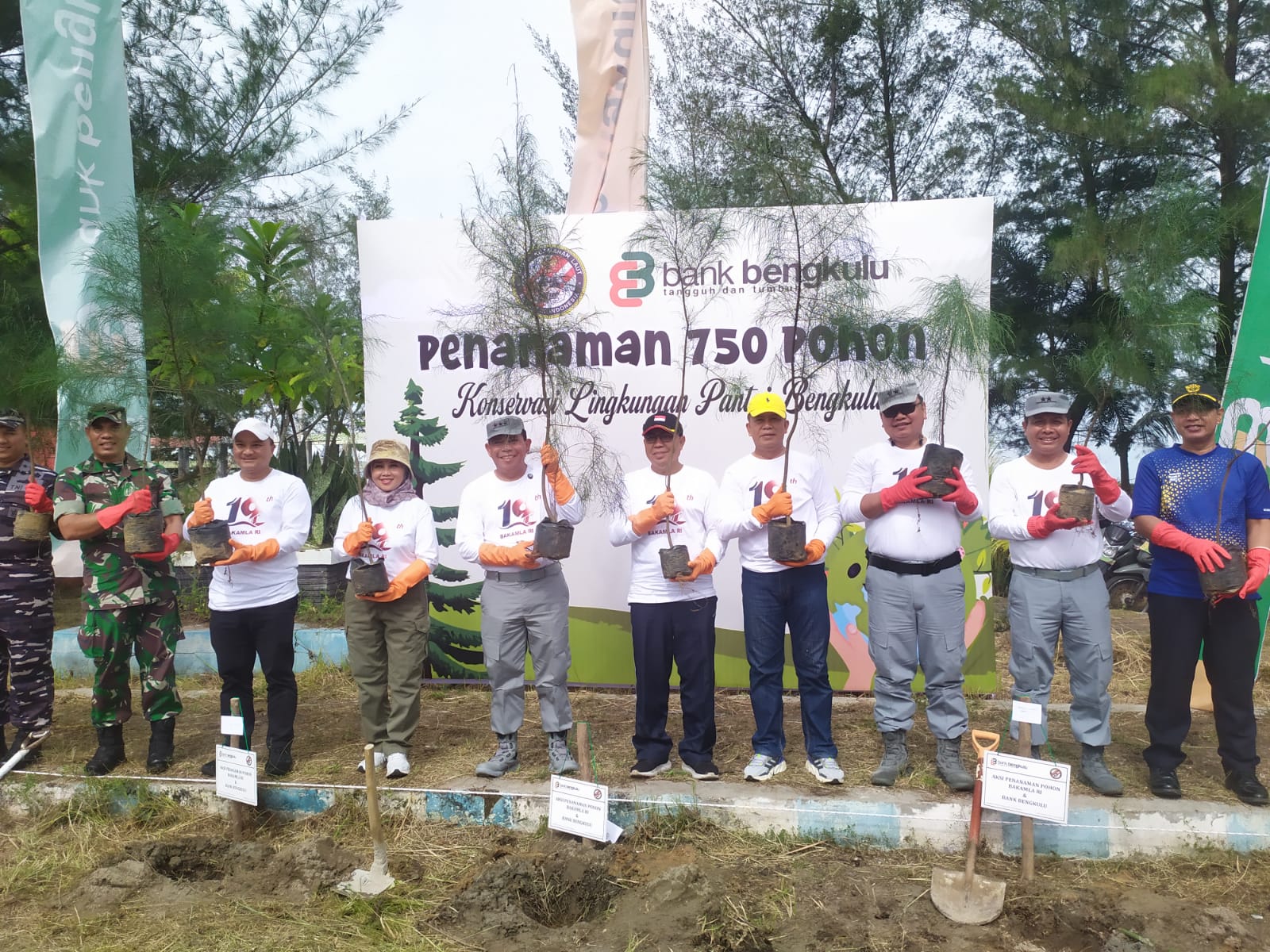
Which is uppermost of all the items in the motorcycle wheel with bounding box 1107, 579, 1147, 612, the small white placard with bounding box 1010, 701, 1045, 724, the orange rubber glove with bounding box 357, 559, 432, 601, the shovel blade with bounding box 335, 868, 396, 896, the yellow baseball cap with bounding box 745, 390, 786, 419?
the yellow baseball cap with bounding box 745, 390, 786, 419

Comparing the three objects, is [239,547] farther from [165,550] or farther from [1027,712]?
[1027,712]

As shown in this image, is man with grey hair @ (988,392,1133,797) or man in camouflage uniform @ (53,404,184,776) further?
man in camouflage uniform @ (53,404,184,776)

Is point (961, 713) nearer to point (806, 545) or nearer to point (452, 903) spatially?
point (806, 545)

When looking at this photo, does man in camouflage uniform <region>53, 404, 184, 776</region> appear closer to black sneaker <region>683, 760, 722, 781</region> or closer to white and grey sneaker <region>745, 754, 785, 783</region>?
black sneaker <region>683, 760, 722, 781</region>

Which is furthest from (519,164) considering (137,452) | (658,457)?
(137,452)

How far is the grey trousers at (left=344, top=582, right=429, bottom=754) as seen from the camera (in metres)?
4.45

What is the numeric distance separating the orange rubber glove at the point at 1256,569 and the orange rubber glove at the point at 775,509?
1.88 metres

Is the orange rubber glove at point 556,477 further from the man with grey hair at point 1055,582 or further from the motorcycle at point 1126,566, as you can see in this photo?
the motorcycle at point 1126,566

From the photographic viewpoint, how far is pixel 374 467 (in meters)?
4.53

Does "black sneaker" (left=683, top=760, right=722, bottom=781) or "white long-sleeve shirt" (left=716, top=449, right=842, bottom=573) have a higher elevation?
"white long-sleeve shirt" (left=716, top=449, right=842, bottom=573)

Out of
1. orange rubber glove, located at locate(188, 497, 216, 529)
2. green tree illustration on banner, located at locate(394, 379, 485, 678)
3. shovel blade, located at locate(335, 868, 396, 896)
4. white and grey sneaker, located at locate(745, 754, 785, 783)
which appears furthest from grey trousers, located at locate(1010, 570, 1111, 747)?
orange rubber glove, located at locate(188, 497, 216, 529)

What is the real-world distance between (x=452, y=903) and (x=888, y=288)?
421 centimetres

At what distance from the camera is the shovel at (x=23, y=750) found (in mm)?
4523

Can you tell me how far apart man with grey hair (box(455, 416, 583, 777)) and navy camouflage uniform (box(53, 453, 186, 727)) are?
155cm
